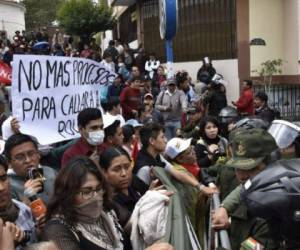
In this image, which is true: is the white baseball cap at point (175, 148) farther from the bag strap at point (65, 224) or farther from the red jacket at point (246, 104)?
the red jacket at point (246, 104)

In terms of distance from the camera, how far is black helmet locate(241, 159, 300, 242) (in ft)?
5.67

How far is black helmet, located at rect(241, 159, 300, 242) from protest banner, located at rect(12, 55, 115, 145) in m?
3.55

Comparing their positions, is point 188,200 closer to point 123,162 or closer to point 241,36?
point 123,162

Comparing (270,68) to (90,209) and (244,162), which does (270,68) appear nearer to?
(244,162)

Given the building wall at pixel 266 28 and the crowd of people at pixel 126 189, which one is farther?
the building wall at pixel 266 28

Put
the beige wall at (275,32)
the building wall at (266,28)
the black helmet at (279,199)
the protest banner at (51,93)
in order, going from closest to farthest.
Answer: the black helmet at (279,199) < the protest banner at (51,93) < the beige wall at (275,32) < the building wall at (266,28)

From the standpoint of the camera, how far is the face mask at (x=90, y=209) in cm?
288

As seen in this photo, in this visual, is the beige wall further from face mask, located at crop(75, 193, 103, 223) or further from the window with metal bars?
face mask, located at crop(75, 193, 103, 223)

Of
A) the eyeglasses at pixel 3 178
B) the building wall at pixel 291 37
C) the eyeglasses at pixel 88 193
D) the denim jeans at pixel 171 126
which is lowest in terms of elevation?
the denim jeans at pixel 171 126

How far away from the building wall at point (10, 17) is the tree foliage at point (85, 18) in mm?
6318

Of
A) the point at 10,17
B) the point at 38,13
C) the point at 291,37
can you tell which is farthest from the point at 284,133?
the point at 38,13

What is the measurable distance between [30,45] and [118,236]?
22.4 m

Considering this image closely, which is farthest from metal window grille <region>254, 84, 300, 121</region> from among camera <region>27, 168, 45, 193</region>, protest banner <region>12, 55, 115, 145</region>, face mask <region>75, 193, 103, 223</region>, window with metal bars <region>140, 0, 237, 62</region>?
face mask <region>75, 193, 103, 223</region>

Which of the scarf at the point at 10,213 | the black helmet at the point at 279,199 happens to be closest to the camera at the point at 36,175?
the scarf at the point at 10,213
